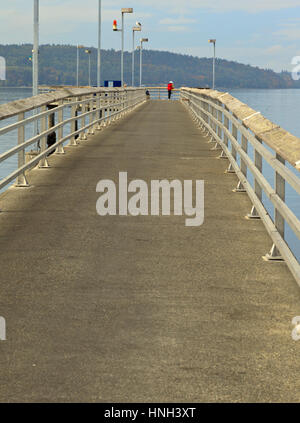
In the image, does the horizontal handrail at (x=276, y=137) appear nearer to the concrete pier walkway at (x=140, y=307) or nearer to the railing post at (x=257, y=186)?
the railing post at (x=257, y=186)

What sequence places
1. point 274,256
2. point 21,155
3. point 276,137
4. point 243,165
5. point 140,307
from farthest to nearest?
point 21,155 → point 243,165 → point 274,256 → point 276,137 → point 140,307

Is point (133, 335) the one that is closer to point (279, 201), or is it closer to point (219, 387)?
point (219, 387)

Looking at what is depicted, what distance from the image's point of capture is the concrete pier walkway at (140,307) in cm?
488

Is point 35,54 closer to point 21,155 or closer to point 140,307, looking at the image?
point 21,155

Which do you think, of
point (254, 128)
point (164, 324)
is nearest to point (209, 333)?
point (164, 324)

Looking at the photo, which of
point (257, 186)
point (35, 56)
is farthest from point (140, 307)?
point (35, 56)

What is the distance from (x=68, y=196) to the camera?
38.7 feet

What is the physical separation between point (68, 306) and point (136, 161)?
10397 millimetres

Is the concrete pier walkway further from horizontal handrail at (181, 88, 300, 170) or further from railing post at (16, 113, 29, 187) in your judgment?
horizontal handrail at (181, 88, 300, 170)

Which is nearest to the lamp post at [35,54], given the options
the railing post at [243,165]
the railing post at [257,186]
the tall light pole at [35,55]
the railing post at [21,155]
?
the tall light pole at [35,55]

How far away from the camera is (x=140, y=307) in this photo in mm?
6414

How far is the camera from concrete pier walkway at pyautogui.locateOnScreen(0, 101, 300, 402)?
4.88 m

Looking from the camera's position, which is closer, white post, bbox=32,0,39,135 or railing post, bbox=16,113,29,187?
railing post, bbox=16,113,29,187

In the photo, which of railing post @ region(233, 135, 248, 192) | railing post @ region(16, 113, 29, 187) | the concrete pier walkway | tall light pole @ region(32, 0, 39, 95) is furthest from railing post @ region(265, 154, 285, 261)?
tall light pole @ region(32, 0, 39, 95)
